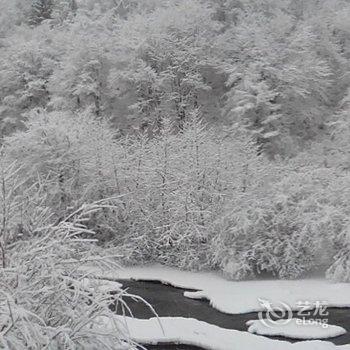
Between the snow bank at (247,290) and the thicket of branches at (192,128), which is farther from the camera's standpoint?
the thicket of branches at (192,128)

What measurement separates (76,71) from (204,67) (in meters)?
7.64

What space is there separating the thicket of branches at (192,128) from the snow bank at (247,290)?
0.67 metres

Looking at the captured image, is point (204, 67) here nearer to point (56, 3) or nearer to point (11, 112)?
point (11, 112)

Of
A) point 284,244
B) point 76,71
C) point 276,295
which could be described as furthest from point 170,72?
point 276,295

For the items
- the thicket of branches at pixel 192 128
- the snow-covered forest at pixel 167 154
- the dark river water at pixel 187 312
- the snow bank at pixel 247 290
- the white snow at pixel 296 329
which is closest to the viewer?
the snow-covered forest at pixel 167 154

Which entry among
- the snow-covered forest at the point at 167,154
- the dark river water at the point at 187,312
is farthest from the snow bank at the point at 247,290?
the snow-covered forest at the point at 167,154

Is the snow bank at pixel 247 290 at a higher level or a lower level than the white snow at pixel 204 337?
lower

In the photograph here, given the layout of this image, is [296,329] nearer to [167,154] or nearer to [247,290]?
[247,290]

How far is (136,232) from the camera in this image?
830 inches

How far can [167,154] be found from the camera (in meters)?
21.5

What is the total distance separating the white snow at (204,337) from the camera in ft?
36.9

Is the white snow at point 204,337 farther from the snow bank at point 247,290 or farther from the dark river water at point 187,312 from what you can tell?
the snow bank at point 247,290

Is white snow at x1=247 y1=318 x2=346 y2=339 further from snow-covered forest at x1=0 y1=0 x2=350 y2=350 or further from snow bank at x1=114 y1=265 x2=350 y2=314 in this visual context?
snow-covered forest at x1=0 y1=0 x2=350 y2=350

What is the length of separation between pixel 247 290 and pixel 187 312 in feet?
7.58
